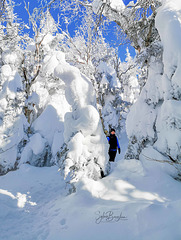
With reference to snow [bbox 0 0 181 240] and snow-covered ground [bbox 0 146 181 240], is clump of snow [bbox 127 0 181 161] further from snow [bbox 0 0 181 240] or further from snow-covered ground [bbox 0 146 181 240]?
snow-covered ground [bbox 0 146 181 240]

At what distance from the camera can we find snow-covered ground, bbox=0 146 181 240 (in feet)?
7.57

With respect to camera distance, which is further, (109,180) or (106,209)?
(109,180)

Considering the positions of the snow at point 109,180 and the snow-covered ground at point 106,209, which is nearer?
the snow-covered ground at point 106,209

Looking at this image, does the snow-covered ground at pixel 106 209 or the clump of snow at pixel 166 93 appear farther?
the clump of snow at pixel 166 93

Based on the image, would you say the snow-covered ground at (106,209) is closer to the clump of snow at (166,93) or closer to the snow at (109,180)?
the snow at (109,180)

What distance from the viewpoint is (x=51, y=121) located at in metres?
10.1

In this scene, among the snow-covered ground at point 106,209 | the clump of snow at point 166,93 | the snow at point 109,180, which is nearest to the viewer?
the snow-covered ground at point 106,209

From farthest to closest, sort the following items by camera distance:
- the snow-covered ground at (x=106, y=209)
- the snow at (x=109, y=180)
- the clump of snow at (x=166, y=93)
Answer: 1. the clump of snow at (x=166, y=93)
2. the snow at (x=109, y=180)
3. the snow-covered ground at (x=106, y=209)

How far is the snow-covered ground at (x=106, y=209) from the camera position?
231cm

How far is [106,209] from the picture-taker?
3.14 metres

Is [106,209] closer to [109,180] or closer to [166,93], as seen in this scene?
[109,180]

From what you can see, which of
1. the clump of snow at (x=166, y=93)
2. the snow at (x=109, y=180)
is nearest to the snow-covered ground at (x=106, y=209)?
the snow at (x=109, y=180)

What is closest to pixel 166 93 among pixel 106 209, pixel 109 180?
pixel 109 180

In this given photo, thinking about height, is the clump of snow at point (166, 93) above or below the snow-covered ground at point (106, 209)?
above
